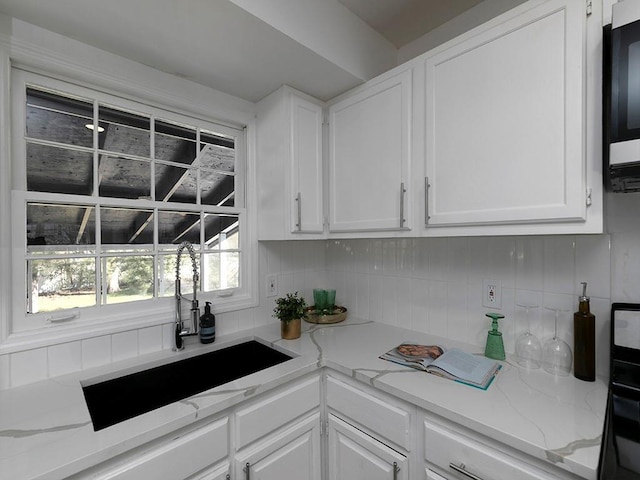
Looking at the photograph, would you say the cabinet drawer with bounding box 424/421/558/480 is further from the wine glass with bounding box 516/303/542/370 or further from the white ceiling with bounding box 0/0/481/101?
the white ceiling with bounding box 0/0/481/101

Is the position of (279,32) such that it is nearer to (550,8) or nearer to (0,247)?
(550,8)

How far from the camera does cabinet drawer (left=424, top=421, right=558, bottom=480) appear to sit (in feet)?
2.69

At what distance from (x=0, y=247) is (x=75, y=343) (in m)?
0.44

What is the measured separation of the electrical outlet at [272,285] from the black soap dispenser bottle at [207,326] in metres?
0.41

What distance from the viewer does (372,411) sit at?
1152 mm

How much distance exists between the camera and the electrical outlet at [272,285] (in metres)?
1.85

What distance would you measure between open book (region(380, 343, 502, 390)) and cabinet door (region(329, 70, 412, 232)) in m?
0.57

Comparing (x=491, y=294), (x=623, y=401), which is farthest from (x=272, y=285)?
(x=623, y=401)

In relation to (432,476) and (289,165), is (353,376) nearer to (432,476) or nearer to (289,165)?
(432,476)

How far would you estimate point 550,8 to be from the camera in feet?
3.14

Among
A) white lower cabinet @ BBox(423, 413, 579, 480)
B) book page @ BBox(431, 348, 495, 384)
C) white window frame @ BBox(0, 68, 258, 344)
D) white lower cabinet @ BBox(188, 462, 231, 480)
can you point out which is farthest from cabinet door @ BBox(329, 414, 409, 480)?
white window frame @ BBox(0, 68, 258, 344)

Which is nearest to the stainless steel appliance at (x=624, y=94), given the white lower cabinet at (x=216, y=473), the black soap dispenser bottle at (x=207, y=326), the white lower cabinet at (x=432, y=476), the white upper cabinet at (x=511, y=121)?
the white upper cabinet at (x=511, y=121)

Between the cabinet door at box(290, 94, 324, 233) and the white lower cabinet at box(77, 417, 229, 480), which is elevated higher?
the cabinet door at box(290, 94, 324, 233)

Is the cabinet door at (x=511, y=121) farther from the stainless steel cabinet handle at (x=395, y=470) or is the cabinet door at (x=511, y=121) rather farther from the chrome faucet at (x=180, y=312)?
the chrome faucet at (x=180, y=312)
